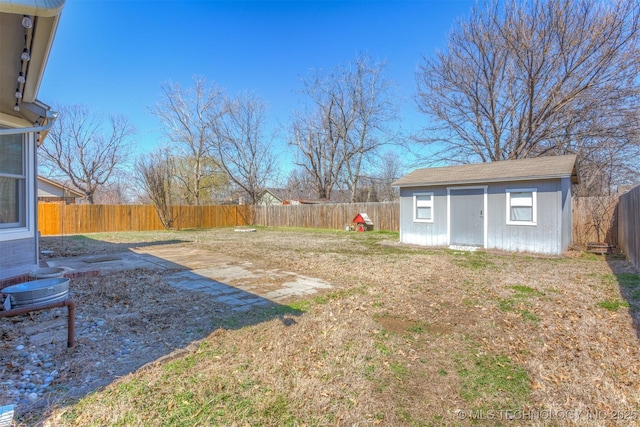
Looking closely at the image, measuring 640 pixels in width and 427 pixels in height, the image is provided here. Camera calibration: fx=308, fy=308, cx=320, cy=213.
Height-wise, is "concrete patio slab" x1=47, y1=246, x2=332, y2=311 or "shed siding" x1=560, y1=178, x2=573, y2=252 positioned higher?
"shed siding" x1=560, y1=178, x2=573, y2=252

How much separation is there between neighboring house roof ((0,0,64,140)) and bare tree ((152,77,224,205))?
21825 millimetres

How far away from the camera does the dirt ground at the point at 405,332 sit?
87.0 inches

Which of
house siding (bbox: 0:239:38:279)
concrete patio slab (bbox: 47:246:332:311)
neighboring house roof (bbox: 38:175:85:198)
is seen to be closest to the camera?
house siding (bbox: 0:239:38:279)

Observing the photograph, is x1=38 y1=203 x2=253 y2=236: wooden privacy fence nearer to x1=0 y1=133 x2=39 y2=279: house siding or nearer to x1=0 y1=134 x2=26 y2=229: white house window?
x1=0 y1=133 x2=39 y2=279: house siding

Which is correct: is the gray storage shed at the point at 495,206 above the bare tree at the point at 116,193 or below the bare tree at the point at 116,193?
below

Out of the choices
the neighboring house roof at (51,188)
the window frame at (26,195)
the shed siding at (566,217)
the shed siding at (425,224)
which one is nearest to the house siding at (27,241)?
the window frame at (26,195)

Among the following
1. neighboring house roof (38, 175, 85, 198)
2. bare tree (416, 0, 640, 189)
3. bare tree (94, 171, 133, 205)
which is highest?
bare tree (416, 0, 640, 189)

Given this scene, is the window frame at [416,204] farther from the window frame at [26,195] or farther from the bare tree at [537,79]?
the window frame at [26,195]

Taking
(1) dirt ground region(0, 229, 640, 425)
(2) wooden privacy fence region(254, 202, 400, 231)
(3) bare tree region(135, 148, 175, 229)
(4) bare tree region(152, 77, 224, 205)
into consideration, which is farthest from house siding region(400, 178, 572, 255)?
(4) bare tree region(152, 77, 224, 205)

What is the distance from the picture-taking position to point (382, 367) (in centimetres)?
260

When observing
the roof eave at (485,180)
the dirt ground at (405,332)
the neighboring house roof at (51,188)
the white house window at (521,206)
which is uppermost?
the neighboring house roof at (51,188)

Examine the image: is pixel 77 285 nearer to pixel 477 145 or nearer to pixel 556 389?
pixel 556 389

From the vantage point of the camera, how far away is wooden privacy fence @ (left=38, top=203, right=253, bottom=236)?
16656 millimetres

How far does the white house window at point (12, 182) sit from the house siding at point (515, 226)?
393 inches
